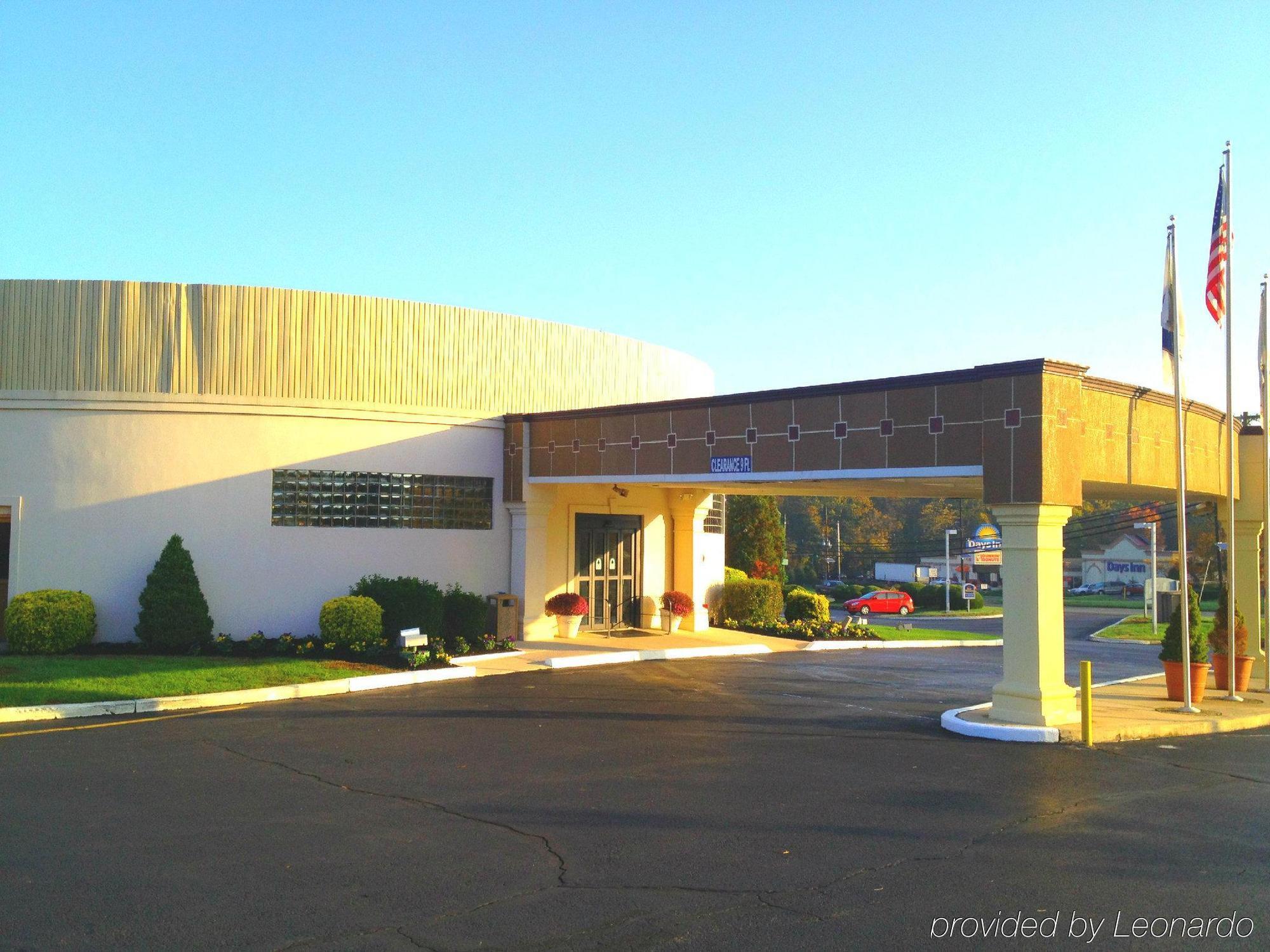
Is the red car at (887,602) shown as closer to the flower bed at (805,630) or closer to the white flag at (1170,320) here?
the flower bed at (805,630)

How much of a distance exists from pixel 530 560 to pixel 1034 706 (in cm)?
1202

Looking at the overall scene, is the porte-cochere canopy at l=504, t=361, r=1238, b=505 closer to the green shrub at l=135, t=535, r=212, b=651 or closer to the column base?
the column base

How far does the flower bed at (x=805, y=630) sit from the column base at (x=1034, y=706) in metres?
12.8

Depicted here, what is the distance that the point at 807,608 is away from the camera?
27953 millimetres

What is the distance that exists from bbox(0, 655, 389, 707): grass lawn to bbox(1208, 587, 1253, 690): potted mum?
1391 centimetres

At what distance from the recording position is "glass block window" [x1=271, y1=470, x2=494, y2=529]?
2080 cm

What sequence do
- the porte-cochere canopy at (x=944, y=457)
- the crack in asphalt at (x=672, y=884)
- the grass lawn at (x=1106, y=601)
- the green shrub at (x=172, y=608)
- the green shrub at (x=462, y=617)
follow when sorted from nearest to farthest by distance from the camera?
the crack in asphalt at (x=672, y=884) < the porte-cochere canopy at (x=944, y=457) < the green shrub at (x=172, y=608) < the green shrub at (x=462, y=617) < the grass lawn at (x=1106, y=601)

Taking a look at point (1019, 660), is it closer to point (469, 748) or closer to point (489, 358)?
point (469, 748)

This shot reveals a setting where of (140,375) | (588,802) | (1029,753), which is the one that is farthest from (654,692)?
(140,375)

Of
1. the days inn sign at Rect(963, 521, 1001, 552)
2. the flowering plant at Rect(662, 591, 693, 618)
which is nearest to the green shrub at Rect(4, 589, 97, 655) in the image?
the flowering plant at Rect(662, 591, 693, 618)

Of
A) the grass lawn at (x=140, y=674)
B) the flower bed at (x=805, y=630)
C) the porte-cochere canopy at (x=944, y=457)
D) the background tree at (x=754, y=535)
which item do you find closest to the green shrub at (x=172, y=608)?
the grass lawn at (x=140, y=674)

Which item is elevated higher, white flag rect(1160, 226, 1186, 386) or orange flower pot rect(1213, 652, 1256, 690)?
white flag rect(1160, 226, 1186, 386)

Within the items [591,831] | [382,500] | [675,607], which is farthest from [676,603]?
[591,831]

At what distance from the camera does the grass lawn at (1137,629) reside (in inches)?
1473
